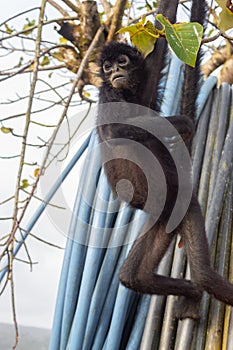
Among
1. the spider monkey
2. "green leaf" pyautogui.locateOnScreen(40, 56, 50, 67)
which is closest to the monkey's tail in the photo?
the spider monkey

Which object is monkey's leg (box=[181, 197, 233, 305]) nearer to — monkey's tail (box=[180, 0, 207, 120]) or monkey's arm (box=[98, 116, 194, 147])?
monkey's arm (box=[98, 116, 194, 147])

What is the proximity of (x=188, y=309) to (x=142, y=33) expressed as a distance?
46.2 inches

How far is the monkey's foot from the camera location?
242cm

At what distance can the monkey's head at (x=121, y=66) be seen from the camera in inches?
120

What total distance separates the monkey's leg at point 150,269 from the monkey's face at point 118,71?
77cm

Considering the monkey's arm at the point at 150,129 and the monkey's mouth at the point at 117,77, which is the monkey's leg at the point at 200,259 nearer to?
the monkey's arm at the point at 150,129

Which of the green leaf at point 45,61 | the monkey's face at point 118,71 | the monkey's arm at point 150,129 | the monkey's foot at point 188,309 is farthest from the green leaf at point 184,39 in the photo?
the green leaf at point 45,61

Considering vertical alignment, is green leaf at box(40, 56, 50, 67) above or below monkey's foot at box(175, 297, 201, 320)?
above

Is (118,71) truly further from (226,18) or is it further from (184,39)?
(184,39)

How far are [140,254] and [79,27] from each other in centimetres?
149

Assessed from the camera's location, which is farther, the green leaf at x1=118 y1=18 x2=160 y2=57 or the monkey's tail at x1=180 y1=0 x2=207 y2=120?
the monkey's tail at x1=180 y1=0 x2=207 y2=120

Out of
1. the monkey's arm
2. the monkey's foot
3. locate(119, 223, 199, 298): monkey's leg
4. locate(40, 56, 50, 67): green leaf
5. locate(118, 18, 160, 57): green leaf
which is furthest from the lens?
locate(40, 56, 50, 67): green leaf

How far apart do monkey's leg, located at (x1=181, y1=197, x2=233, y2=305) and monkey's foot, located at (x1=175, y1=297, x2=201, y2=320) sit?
7cm

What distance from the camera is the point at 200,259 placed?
8.17 feet
